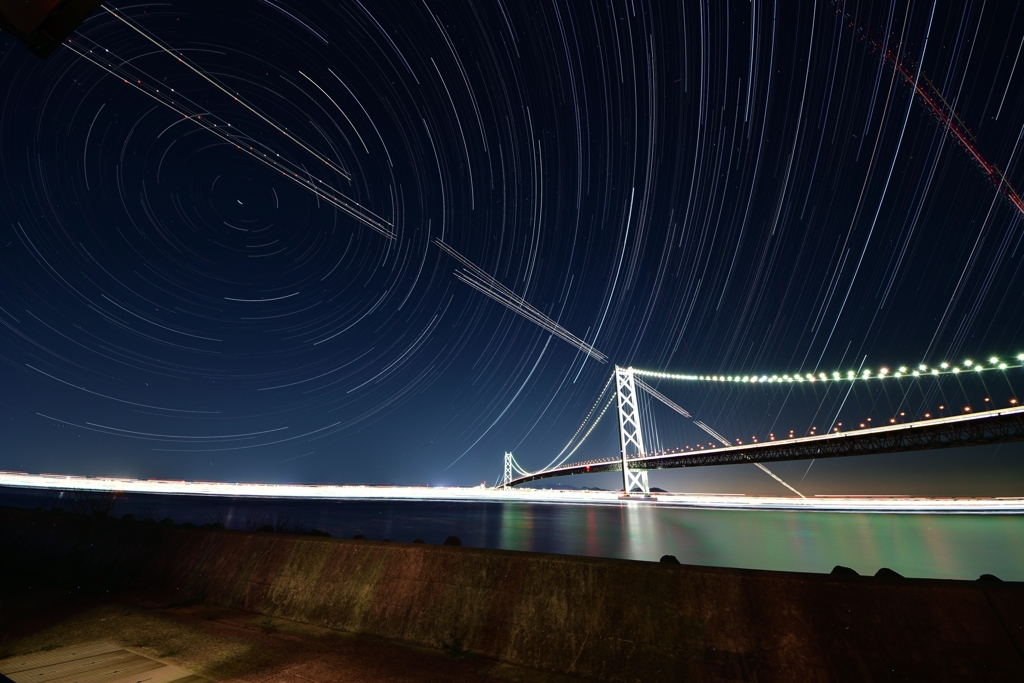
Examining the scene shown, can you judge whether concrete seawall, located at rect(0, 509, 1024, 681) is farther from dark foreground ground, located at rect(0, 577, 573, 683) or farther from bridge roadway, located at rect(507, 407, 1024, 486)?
bridge roadway, located at rect(507, 407, 1024, 486)

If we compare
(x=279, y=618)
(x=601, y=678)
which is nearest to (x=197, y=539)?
(x=279, y=618)

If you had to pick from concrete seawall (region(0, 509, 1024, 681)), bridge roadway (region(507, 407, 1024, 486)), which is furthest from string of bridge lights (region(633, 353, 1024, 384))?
concrete seawall (region(0, 509, 1024, 681))

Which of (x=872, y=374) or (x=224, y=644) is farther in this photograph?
(x=872, y=374)

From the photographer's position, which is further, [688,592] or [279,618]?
[279,618]

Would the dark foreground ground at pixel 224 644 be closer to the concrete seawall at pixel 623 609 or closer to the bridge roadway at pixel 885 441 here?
the concrete seawall at pixel 623 609

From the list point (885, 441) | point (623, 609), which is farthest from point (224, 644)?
point (885, 441)

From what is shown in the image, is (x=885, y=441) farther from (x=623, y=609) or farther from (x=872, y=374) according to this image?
(x=623, y=609)

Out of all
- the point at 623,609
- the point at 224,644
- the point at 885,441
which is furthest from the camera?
the point at 885,441

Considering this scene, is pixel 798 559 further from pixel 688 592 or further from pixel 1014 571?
pixel 688 592
